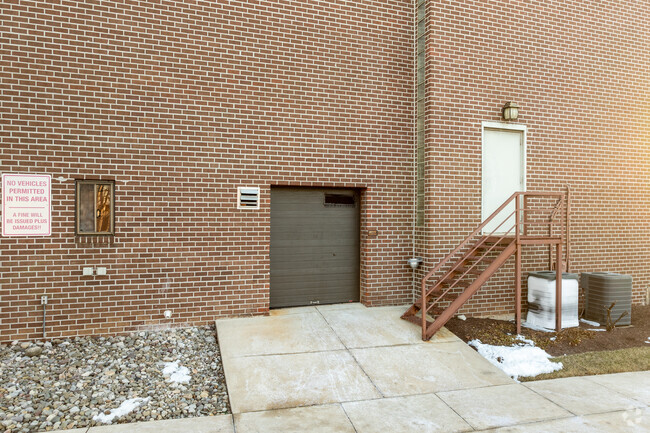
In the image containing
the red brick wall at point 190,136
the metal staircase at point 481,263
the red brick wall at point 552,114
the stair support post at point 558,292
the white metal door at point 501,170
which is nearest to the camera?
the red brick wall at point 190,136

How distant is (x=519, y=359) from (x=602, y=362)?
114 centimetres

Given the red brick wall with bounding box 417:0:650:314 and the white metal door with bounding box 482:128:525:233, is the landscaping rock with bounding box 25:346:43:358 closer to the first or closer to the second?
the red brick wall with bounding box 417:0:650:314

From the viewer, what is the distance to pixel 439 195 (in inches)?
282

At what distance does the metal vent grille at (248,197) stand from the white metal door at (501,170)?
13.6ft

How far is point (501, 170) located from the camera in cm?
774

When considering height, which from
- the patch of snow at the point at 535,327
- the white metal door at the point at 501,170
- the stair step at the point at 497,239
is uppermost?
the white metal door at the point at 501,170

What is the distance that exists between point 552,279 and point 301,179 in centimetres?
445

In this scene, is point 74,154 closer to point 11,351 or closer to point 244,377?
point 11,351

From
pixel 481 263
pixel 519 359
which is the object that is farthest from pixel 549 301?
pixel 519 359

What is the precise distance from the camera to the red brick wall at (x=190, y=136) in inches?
224

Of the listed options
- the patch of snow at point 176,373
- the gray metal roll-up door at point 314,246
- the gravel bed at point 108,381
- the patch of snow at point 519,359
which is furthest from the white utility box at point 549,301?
the patch of snow at point 176,373

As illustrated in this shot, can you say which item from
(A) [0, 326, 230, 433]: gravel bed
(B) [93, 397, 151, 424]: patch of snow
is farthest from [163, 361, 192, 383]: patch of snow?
(B) [93, 397, 151, 424]: patch of snow

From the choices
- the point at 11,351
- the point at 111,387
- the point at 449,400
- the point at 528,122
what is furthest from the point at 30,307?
the point at 528,122

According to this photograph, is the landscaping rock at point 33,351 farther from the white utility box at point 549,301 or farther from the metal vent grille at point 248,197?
the white utility box at point 549,301
